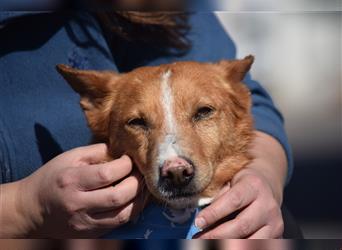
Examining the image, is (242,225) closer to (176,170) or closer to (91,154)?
(176,170)

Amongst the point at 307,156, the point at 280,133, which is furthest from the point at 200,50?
the point at 307,156

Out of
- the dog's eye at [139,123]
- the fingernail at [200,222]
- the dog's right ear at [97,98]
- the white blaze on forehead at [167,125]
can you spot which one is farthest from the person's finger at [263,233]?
the dog's right ear at [97,98]

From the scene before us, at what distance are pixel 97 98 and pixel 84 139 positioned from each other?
5.4 inches

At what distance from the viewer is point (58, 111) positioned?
1.55m

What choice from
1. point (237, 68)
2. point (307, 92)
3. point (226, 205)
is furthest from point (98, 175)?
point (307, 92)

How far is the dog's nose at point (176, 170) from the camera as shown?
1.25 meters

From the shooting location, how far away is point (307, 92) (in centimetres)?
223

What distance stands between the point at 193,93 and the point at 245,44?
0.75m

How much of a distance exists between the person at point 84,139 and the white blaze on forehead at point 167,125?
11 centimetres

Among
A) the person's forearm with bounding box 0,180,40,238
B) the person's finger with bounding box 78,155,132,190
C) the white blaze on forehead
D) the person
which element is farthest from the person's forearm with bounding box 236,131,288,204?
the person's forearm with bounding box 0,180,40,238

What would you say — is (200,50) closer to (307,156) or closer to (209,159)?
(209,159)

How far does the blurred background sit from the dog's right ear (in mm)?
466

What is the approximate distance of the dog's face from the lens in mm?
1310

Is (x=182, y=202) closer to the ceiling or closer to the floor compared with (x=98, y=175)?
closer to the floor
